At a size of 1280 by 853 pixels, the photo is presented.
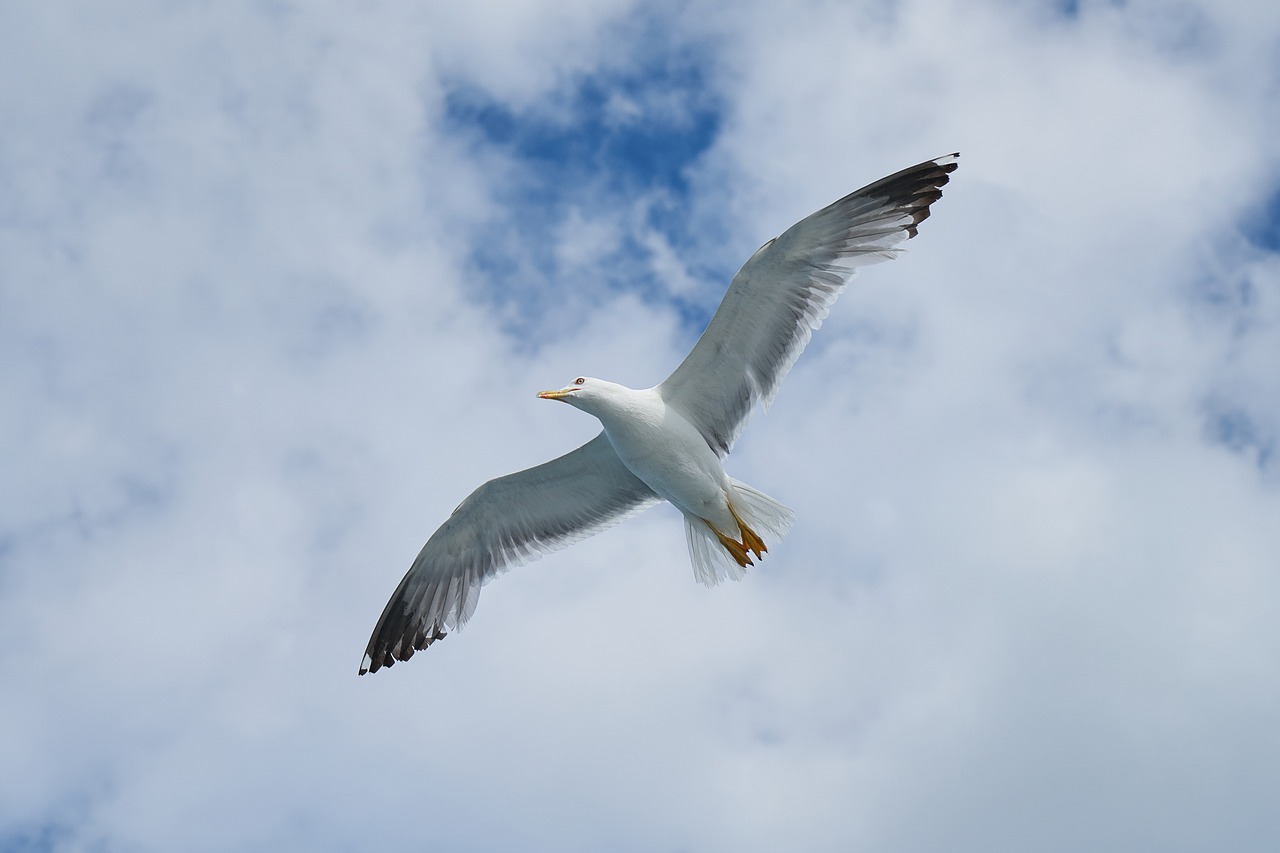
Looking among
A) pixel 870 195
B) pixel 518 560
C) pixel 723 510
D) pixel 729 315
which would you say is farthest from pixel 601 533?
pixel 870 195

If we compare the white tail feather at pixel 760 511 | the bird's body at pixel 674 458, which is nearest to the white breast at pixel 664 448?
the bird's body at pixel 674 458

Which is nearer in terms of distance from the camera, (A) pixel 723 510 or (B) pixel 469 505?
(A) pixel 723 510

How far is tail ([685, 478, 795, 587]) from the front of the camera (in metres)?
12.5

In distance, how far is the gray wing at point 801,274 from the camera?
38.2ft

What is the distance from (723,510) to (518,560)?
2518 mm

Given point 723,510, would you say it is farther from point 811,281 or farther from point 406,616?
point 406,616

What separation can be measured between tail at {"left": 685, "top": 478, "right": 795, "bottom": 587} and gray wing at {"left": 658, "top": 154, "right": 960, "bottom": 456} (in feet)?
3.16

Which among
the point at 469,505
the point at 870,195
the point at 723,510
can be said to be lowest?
the point at 723,510

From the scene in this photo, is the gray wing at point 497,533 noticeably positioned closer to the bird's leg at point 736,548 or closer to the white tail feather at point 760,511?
the bird's leg at point 736,548

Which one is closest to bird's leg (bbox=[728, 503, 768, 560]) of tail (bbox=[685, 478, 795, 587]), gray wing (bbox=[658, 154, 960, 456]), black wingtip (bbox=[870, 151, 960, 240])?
tail (bbox=[685, 478, 795, 587])

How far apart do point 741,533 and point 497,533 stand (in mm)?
2698

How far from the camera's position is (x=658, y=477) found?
486 inches

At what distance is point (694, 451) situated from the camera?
12.2 metres

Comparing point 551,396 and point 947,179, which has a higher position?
point 551,396
